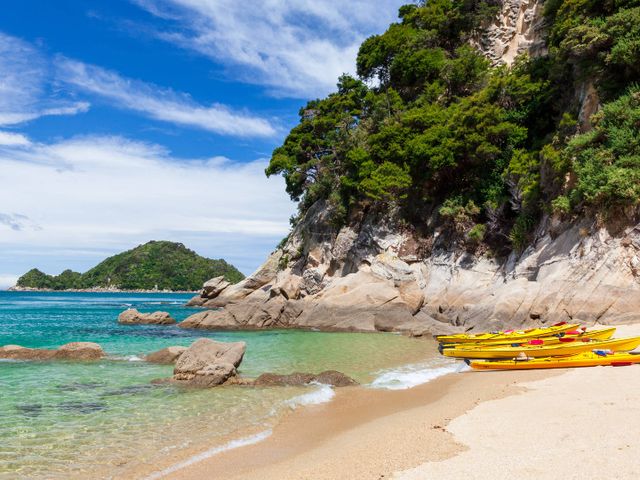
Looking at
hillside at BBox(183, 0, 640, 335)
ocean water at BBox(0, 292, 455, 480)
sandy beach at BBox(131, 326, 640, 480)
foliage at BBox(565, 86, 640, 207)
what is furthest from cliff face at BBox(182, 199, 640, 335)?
sandy beach at BBox(131, 326, 640, 480)

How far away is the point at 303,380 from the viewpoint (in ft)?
39.9

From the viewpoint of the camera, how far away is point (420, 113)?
1288 inches

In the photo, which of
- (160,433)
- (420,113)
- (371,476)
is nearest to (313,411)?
(160,433)

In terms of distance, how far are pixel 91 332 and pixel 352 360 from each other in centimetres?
1981

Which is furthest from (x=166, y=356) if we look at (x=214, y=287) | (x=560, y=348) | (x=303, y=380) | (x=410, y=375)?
(x=214, y=287)

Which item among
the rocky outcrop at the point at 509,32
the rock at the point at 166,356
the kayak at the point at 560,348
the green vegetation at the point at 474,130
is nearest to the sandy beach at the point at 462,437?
the kayak at the point at 560,348

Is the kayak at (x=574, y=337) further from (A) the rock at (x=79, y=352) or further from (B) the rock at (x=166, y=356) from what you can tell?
(A) the rock at (x=79, y=352)

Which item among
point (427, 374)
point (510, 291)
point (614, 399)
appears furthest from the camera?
point (510, 291)

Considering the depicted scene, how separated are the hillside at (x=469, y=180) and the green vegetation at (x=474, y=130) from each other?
4.2 inches

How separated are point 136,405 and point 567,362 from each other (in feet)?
33.8

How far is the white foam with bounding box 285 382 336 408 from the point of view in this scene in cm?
1001

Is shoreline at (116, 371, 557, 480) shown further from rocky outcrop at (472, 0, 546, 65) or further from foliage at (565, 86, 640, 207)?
rocky outcrop at (472, 0, 546, 65)

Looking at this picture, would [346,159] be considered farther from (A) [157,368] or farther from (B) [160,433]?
(B) [160,433]

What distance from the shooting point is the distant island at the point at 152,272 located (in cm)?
14288
